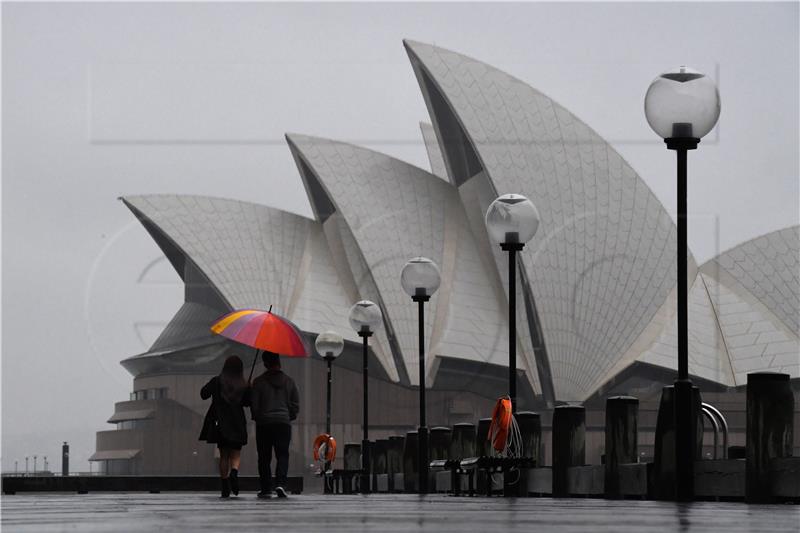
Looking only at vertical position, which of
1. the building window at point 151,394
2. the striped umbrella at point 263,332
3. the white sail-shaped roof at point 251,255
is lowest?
the building window at point 151,394

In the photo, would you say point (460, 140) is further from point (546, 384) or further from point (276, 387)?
point (276, 387)

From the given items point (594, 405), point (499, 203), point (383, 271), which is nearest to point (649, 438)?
point (594, 405)

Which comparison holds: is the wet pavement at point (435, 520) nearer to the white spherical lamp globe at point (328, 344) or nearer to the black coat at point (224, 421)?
the black coat at point (224, 421)

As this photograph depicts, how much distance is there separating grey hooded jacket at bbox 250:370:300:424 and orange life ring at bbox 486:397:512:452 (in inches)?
71.1

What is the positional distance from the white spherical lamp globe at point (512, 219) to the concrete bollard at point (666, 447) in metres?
4.41

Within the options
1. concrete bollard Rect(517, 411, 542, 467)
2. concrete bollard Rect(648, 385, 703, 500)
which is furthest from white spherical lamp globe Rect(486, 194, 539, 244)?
concrete bollard Rect(648, 385, 703, 500)

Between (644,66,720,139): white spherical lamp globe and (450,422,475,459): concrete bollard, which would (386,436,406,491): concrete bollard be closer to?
(450,422,475,459): concrete bollard

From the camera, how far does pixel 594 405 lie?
164 ft

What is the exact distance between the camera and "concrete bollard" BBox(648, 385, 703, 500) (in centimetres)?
1020

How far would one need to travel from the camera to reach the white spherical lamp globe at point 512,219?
1450 cm

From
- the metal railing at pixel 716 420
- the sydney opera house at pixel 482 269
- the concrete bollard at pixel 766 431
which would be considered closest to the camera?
the concrete bollard at pixel 766 431

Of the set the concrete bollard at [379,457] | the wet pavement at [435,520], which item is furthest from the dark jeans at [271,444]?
the concrete bollard at [379,457]

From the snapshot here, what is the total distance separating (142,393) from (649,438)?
21.0 metres

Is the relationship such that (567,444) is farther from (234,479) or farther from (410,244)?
(410,244)
